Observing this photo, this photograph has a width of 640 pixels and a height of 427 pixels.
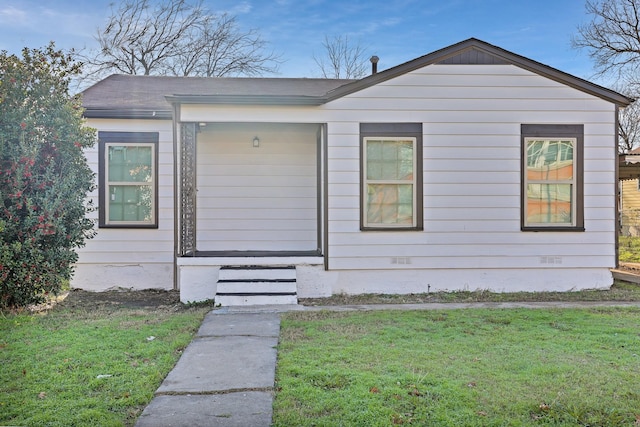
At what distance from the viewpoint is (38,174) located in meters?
5.98

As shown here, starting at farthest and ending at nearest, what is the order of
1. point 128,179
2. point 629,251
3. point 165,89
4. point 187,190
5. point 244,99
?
point 629,251
point 165,89
point 128,179
point 187,190
point 244,99

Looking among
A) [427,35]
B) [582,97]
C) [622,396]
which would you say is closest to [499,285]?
[582,97]

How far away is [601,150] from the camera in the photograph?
24.6 ft

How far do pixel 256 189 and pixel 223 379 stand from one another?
501 centimetres

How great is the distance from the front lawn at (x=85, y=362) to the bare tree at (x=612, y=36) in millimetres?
21984

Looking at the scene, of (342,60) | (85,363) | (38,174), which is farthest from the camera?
(342,60)

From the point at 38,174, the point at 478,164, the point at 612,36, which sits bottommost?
the point at 38,174

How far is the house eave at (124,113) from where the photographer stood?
309 inches

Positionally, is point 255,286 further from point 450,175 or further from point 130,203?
point 450,175

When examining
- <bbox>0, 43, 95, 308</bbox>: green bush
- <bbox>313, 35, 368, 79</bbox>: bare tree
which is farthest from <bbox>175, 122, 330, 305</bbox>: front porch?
<bbox>313, 35, 368, 79</bbox>: bare tree

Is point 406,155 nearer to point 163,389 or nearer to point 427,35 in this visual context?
point 163,389

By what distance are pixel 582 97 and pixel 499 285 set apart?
10.2ft

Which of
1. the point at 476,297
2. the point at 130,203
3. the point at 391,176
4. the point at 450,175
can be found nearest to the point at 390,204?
the point at 391,176

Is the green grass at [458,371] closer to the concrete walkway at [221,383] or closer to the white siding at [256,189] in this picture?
the concrete walkway at [221,383]
